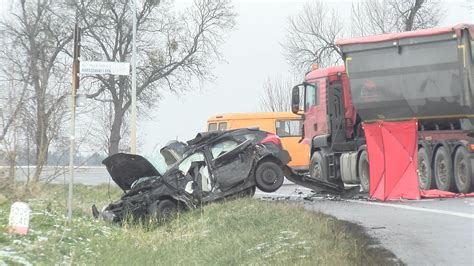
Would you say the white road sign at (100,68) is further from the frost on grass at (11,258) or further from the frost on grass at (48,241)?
the frost on grass at (11,258)

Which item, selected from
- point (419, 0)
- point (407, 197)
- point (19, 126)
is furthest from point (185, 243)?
point (419, 0)

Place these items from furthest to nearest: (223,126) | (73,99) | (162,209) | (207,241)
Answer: (223,126)
(162,209)
(73,99)
(207,241)

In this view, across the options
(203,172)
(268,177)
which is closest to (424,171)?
(268,177)

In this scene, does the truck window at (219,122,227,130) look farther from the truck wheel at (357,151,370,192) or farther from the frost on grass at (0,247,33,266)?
the frost on grass at (0,247,33,266)

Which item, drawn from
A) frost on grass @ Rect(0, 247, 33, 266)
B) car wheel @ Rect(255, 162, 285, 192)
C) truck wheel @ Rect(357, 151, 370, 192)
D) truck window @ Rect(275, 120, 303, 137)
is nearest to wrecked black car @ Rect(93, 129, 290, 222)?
car wheel @ Rect(255, 162, 285, 192)

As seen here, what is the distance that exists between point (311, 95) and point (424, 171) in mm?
4086

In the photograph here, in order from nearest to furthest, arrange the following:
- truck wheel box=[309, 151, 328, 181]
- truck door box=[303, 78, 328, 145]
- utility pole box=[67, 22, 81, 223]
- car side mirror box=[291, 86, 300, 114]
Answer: utility pole box=[67, 22, 81, 223], truck door box=[303, 78, 328, 145], truck wheel box=[309, 151, 328, 181], car side mirror box=[291, 86, 300, 114]

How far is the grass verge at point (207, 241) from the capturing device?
6625 millimetres

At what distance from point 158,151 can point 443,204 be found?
6221 millimetres

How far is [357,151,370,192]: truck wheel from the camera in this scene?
14.8 metres

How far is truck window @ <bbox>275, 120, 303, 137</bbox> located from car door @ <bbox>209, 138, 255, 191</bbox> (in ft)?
35.9

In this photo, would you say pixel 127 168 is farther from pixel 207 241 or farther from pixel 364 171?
pixel 364 171

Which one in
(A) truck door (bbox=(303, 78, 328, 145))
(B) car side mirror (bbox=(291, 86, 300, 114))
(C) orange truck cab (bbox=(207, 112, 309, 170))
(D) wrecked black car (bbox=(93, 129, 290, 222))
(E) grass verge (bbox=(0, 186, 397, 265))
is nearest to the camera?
(E) grass verge (bbox=(0, 186, 397, 265))

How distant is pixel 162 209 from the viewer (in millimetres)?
11492
